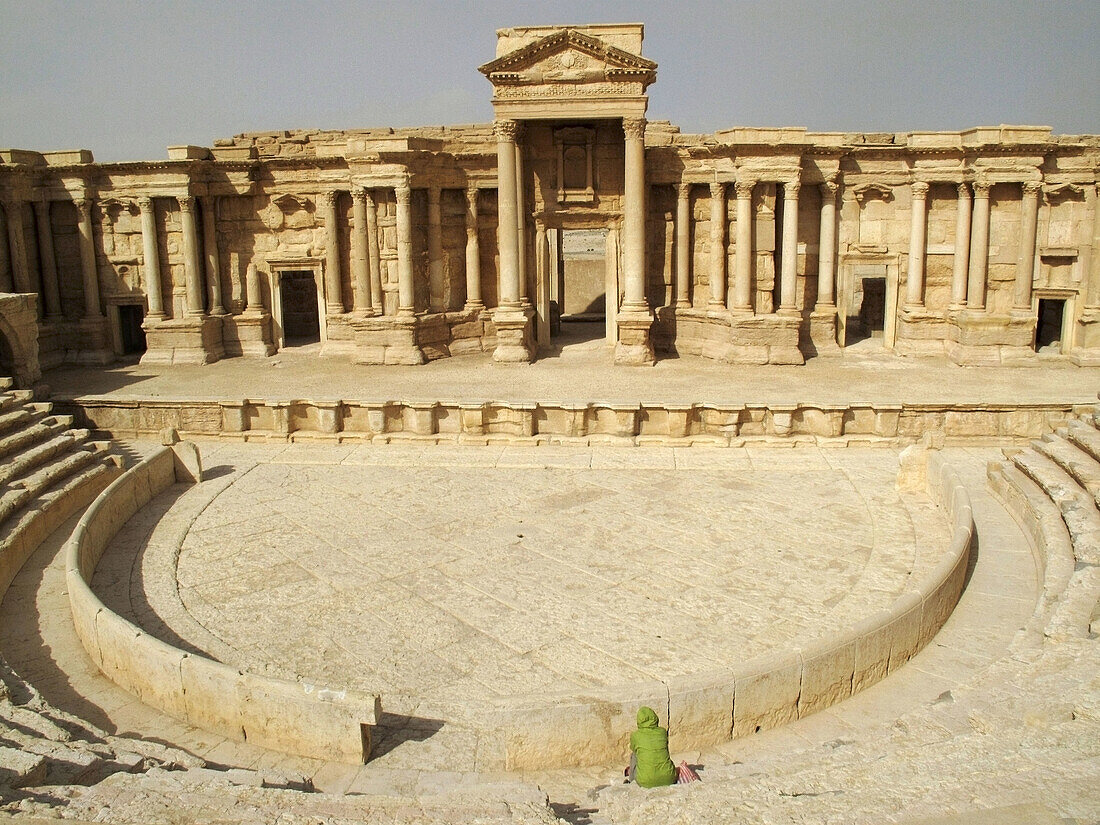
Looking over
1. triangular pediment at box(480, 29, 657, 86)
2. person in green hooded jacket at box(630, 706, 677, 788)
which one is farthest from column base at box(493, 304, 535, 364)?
person in green hooded jacket at box(630, 706, 677, 788)

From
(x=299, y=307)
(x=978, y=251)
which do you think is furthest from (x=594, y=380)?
(x=299, y=307)

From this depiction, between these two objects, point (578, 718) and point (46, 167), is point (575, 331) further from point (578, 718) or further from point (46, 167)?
point (578, 718)

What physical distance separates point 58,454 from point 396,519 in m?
5.78

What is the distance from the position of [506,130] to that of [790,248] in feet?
23.9

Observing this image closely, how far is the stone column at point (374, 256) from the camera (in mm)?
22688

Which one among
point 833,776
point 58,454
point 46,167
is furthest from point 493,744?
point 46,167

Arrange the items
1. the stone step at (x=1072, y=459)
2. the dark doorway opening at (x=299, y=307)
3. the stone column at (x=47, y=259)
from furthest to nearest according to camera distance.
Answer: the dark doorway opening at (x=299, y=307) < the stone column at (x=47, y=259) < the stone step at (x=1072, y=459)

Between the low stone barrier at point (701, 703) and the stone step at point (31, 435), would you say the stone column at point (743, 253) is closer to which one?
the low stone barrier at point (701, 703)

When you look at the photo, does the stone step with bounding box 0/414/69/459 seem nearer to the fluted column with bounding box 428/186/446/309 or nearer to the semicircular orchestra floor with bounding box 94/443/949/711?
the semicircular orchestra floor with bounding box 94/443/949/711

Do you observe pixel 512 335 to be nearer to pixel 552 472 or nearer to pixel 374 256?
pixel 374 256

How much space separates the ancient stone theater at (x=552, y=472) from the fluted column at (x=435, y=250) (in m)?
0.07

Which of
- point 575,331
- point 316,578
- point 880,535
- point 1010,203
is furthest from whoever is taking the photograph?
point 575,331

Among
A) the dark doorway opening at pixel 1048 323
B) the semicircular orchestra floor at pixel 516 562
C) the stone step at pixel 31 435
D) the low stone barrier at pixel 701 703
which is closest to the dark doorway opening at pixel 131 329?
the stone step at pixel 31 435

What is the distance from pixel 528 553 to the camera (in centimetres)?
1055
